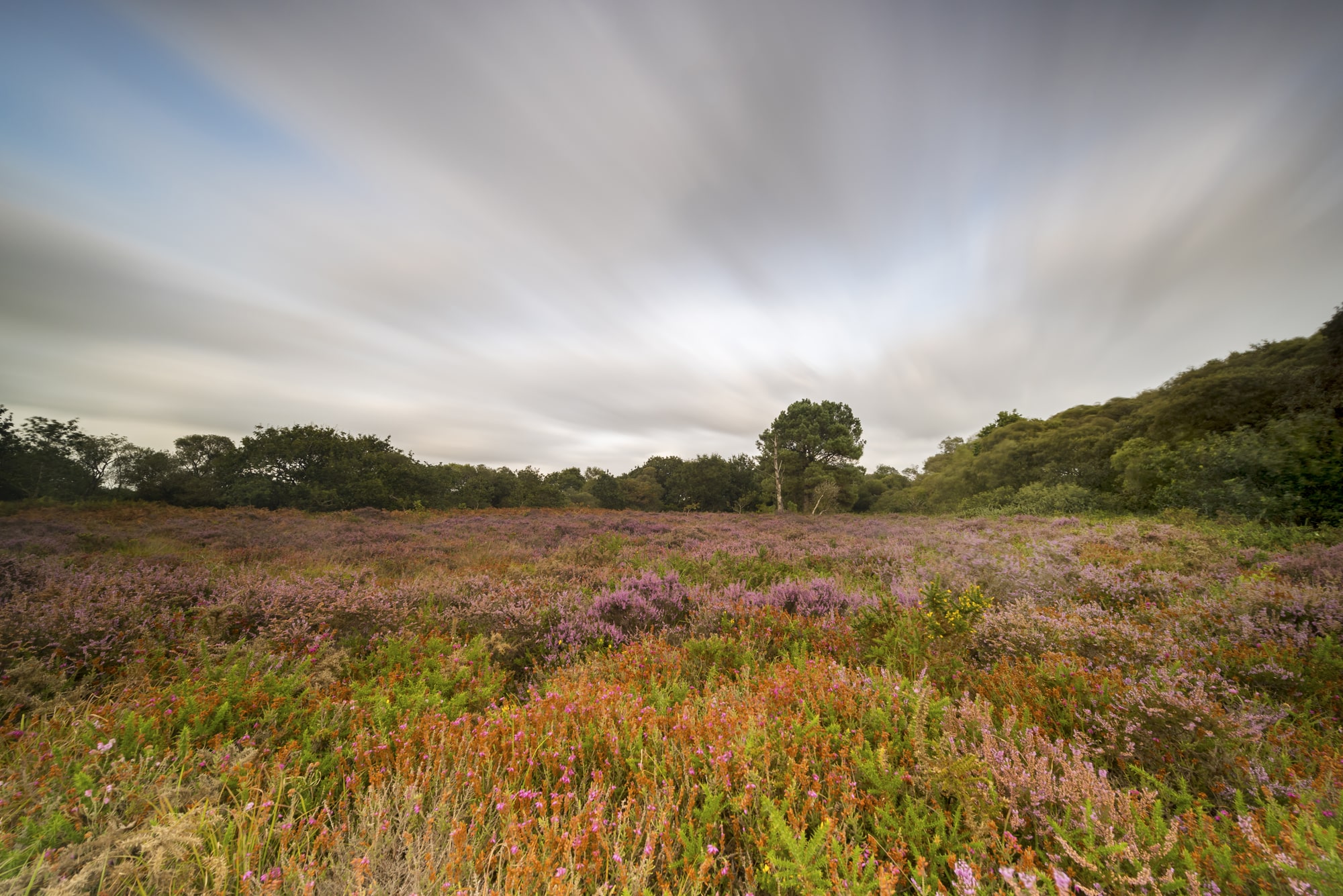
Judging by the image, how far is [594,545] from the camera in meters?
10.6

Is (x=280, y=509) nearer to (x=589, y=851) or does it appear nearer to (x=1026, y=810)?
(x=589, y=851)

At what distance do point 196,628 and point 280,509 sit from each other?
23.6m

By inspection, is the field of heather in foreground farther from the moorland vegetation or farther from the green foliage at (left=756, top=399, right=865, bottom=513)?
the green foliage at (left=756, top=399, right=865, bottom=513)

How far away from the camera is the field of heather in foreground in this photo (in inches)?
71.7

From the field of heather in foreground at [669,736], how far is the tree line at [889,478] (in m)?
10.0

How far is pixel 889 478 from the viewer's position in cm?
4938

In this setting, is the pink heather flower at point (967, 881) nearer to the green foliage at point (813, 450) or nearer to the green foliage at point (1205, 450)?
the green foliage at point (1205, 450)

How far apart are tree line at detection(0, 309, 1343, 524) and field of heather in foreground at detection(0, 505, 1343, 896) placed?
10004 mm

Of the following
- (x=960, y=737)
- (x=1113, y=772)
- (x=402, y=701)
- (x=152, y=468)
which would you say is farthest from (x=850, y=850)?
(x=152, y=468)

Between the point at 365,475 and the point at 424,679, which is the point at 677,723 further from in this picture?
the point at 365,475

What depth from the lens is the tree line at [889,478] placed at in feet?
→ 39.9

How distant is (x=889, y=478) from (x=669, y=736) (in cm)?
5264

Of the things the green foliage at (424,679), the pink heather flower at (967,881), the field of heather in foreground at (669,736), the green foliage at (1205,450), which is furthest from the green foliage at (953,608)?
the green foliage at (1205,450)

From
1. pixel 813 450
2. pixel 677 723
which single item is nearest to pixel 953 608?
pixel 677 723
